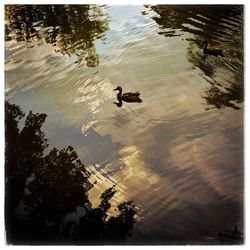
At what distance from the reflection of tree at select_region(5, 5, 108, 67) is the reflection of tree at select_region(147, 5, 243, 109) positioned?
0.86 meters

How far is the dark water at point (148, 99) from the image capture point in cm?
429

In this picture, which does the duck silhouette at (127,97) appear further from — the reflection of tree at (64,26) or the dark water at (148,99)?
the reflection of tree at (64,26)

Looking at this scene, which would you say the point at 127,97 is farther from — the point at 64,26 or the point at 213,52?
the point at 64,26

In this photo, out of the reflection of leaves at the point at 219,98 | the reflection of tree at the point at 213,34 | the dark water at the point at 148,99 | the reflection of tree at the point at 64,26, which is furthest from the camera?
the reflection of tree at the point at 64,26

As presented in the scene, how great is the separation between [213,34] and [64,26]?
80.8 inches

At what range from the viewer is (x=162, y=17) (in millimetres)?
5297

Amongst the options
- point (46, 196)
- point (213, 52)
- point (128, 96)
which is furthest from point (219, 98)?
point (46, 196)

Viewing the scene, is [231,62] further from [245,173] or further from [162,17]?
[245,173]

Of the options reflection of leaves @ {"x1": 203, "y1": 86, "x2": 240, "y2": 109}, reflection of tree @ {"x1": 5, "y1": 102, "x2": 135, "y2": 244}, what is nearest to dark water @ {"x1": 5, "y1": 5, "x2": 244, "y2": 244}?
reflection of leaves @ {"x1": 203, "y1": 86, "x2": 240, "y2": 109}

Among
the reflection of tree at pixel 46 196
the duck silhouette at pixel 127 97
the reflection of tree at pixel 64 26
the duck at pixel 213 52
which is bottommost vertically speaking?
the reflection of tree at pixel 46 196

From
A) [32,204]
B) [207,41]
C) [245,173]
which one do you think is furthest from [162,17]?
[32,204]

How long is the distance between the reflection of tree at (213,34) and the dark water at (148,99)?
0.6 inches

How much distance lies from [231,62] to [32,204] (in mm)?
2985

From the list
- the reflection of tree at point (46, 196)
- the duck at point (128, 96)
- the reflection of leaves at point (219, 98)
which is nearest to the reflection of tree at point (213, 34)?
the reflection of leaves at point (219, 98)
